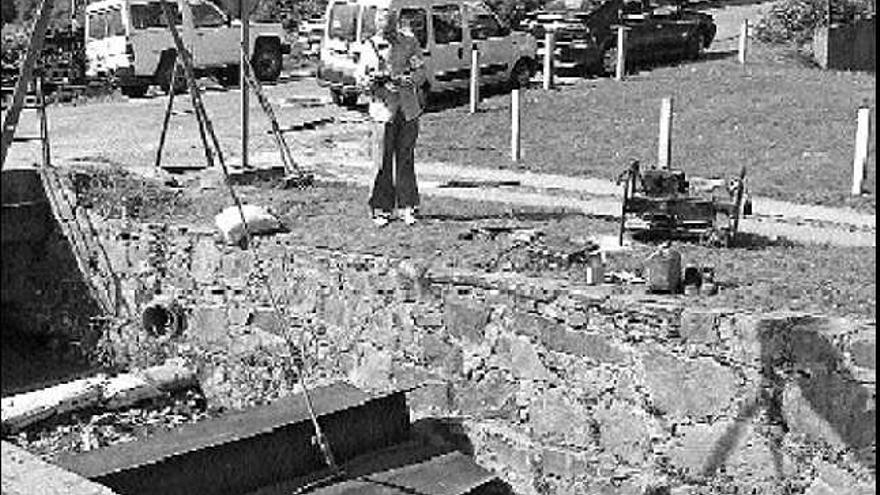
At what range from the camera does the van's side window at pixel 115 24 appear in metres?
23.6

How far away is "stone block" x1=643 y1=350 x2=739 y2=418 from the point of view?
8.76 meters

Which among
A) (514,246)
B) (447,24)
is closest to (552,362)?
(514,246)

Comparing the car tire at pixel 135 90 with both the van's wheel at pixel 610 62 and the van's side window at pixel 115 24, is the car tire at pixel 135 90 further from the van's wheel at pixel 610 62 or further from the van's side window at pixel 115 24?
the van's wheel at pixel 610 62

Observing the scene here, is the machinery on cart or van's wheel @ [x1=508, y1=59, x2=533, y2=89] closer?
the machinery on cart

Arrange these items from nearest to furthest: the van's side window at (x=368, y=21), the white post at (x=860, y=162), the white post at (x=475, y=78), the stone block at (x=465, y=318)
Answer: the stone block at (x=465, y=318) → the white post at (x=860, y=162) → the white post at (x=475, y=78) → the van's side window at (x=368, y=21)

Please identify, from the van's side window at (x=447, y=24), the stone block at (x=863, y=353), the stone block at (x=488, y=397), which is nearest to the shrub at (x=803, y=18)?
the van's side window at (x=447, y=24)

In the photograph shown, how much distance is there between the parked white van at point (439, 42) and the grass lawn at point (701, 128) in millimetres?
873

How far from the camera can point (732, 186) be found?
1107 cm

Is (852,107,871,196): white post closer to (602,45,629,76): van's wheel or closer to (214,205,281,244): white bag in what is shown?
(214,205,281,244): white bag

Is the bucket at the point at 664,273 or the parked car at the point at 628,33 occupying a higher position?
the parked car at the point at 628,33

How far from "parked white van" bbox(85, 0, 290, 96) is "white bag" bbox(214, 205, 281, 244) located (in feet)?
38.0

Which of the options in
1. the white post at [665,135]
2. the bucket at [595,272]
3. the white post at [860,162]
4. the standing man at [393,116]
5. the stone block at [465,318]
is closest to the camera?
the bucket at [595,272]

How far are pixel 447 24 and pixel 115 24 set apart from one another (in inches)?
231

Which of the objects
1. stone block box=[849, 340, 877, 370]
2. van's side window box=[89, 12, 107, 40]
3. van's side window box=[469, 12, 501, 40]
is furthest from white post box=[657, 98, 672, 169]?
van's side window box=[89, 12, 107, 40]
